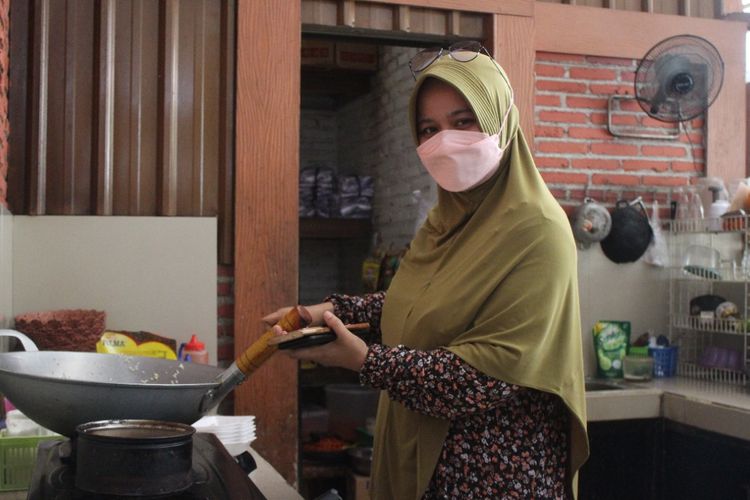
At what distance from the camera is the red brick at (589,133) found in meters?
4.01

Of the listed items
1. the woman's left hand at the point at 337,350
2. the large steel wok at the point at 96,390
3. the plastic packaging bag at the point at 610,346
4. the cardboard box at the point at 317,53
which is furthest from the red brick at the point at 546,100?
the large steel wok at the point at 96,390

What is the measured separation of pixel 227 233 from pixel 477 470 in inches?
72.1

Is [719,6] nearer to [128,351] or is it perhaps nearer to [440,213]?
[440,213]

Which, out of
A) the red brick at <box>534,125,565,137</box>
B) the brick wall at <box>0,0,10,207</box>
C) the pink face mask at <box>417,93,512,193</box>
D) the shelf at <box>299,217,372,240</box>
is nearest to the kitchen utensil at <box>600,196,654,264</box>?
the red brick at <box>534,125,565,137</box>

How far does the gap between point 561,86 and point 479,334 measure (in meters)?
2.53

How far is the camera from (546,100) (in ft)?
13.0

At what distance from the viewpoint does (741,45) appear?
14.1 feet

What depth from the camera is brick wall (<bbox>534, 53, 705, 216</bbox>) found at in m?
3.97

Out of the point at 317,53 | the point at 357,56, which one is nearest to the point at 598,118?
the point at 357,56

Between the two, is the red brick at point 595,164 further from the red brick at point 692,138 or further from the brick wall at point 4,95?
the brick wall at point 4,95

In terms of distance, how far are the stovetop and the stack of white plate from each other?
64cm

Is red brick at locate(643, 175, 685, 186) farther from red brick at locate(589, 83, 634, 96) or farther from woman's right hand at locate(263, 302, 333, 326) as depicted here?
woman's right hand at locate(263, 302, 333, 326)

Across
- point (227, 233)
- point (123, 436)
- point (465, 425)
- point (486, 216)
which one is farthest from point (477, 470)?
point (227, 233)

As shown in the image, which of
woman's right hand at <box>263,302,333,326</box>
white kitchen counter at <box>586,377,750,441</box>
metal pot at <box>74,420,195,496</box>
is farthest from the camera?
white kitchen counter at <box>586,377,750,441</box>
